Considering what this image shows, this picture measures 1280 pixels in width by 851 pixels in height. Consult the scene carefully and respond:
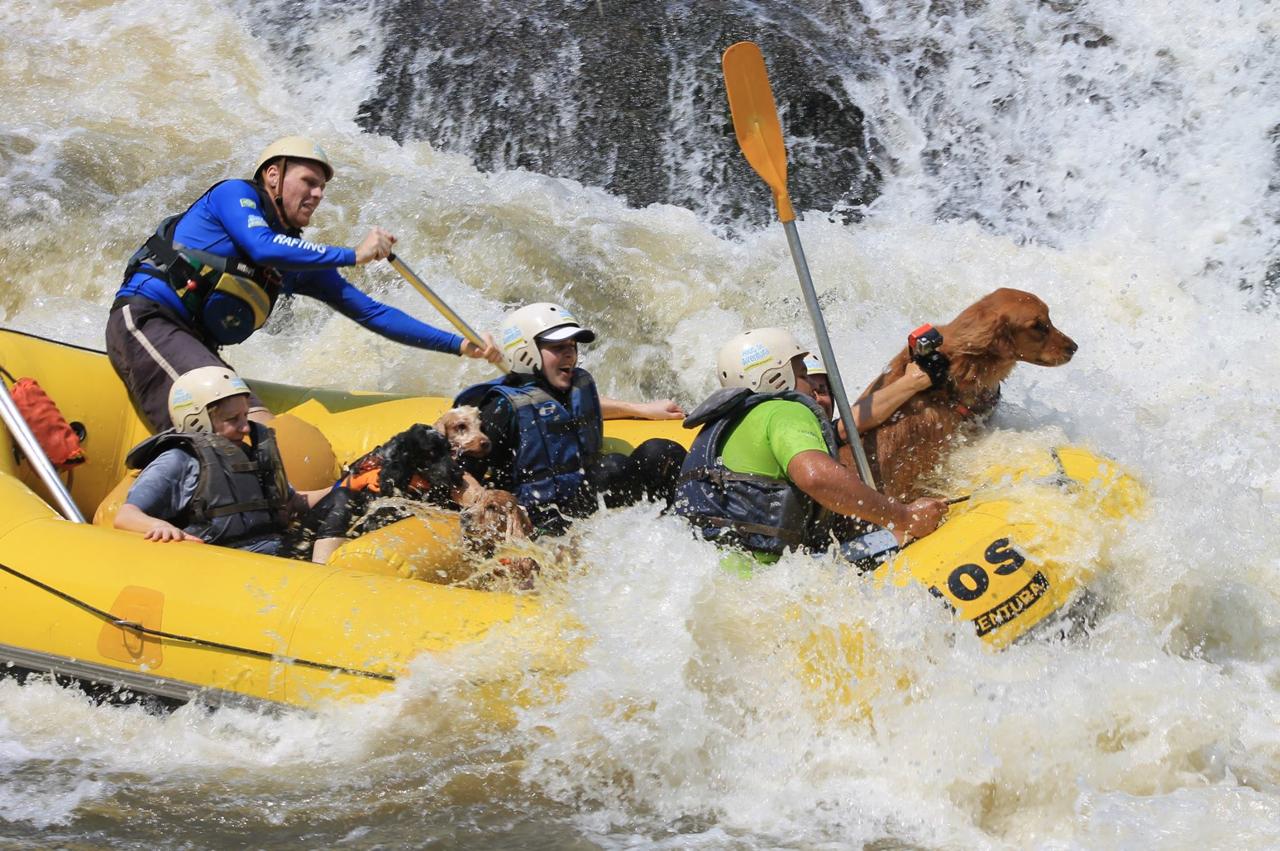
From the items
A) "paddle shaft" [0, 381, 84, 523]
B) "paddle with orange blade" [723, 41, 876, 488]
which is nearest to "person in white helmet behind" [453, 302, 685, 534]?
"paddle with orange blade" [723, 41, 876, 488]

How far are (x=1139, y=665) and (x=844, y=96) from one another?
20.7 feet

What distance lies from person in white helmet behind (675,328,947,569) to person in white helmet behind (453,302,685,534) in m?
0.35

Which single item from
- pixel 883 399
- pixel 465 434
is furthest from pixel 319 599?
pixel 883 399

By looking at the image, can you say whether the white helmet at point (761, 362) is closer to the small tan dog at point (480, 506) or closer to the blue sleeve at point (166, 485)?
the small tan dog at point (480, 506)

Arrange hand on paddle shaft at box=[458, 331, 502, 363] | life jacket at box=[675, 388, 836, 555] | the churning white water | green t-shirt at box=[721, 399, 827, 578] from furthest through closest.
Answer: hand on paddle shaft at box=[458, 331, 502, 363] → life jacket at box=[675, 388, 836, 555] → green t-shirt at box=[721, 399, 827, 578] → the churning white water

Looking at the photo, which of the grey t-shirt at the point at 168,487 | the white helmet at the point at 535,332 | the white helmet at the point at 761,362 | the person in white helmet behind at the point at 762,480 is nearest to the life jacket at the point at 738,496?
the person in white helmet behind at the point at 762,480

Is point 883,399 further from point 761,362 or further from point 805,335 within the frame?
point 805,335

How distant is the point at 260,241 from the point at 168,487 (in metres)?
1.00

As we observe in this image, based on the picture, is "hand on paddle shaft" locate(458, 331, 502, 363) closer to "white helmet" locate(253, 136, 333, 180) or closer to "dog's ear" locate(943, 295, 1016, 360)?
"white helmet" locate(253, 136, 333, 180)

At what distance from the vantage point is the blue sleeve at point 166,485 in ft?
14.4

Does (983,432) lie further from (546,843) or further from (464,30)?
(464,30)

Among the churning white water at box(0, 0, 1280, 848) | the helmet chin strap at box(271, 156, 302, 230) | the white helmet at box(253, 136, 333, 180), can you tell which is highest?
the white helmet at box(253, 136, 333, 180)

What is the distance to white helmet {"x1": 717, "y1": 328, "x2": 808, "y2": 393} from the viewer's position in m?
4.32

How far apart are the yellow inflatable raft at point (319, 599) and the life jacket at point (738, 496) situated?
1.06 feet
